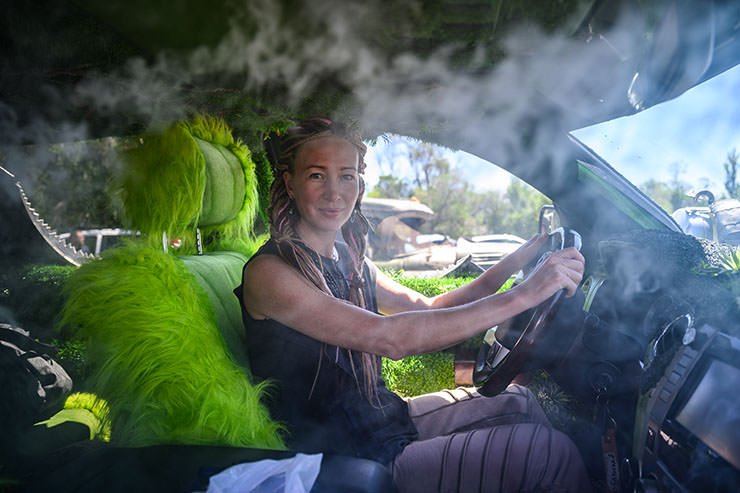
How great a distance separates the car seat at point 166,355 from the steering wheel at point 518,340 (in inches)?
24.0

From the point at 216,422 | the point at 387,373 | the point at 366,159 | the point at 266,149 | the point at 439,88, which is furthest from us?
the point at 387,373

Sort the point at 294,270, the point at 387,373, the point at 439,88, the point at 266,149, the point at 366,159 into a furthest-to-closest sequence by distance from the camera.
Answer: the point at 387,373, the point at 266,149, the point at 366,159, the point at 294,270, the point at 439,88

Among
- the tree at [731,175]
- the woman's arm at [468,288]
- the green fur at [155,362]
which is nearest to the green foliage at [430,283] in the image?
the woman's arm at [468,288]

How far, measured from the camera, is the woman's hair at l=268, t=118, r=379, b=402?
4.60ft

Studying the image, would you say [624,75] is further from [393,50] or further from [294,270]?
[294,270]

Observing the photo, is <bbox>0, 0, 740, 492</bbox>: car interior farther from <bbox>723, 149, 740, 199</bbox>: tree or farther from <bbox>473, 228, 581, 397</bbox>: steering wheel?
<bbox>723, 149, 740, 199</bbox>: tree

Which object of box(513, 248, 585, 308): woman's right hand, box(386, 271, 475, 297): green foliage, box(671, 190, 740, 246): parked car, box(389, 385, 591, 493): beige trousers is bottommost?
box(389, 385, 591, 493): beige trousers

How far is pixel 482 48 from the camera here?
2.45 ft

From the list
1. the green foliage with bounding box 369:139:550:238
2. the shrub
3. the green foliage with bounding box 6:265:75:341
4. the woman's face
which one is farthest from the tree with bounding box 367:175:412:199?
the green foliage with bounding box 6:265:75:341

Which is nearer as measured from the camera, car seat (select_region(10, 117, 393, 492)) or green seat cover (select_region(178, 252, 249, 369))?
car seat (select_region(10, 117, 393, 492))

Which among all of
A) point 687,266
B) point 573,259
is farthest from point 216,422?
point 687,266

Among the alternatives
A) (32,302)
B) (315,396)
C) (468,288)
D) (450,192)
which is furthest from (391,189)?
(32,302)

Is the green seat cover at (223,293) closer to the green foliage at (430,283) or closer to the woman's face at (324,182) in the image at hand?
the woman's face at (324,182)

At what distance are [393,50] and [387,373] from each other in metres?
2.07
